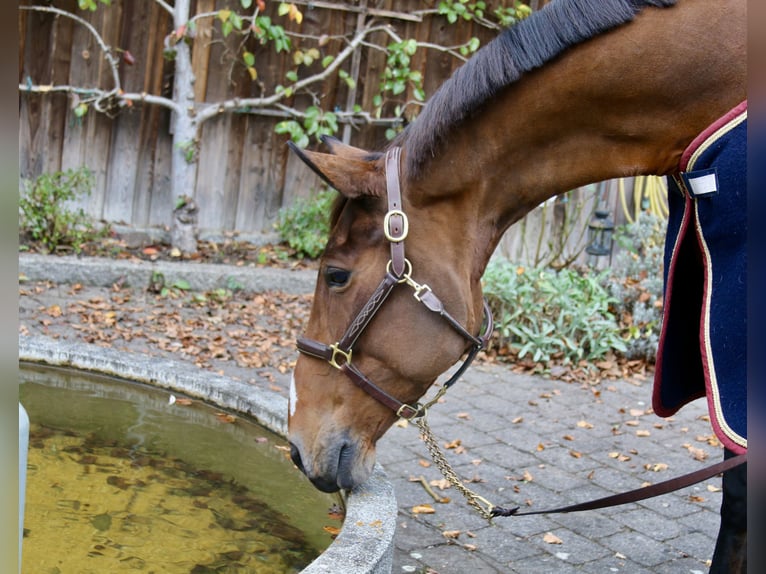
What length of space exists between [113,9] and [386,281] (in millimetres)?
5939

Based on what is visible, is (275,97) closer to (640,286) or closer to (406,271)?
(640,286)

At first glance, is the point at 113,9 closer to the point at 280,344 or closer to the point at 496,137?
the point at 280,344

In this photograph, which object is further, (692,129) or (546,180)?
(546,180)

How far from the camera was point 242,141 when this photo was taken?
7.81 meters

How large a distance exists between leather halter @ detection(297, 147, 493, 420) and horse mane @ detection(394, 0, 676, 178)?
0.08m

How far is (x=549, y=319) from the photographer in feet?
20.5

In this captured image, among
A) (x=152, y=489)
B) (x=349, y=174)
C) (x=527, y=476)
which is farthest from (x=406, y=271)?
(x=527, y=476)

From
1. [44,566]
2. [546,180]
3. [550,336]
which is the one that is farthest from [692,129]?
[550,336]

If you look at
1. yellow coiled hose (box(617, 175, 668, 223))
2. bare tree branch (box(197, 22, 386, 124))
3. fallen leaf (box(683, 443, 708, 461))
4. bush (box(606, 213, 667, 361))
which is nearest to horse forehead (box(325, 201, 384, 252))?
fallen leaf (box(683, 443, 708, 461))

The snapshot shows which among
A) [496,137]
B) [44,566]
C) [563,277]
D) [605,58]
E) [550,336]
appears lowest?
[44,566]

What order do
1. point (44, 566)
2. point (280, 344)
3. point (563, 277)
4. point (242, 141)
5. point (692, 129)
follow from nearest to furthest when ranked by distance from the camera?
point (692, 129) → point (44, 566) → point (280, 344) → point (563, 277) → point (242, 141)

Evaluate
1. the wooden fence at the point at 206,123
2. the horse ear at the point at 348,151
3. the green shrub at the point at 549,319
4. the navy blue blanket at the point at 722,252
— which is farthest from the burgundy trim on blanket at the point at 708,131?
the wooden fence at the point at 206,123

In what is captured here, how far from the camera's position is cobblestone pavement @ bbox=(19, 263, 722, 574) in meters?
3.39

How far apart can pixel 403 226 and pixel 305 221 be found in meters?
5.70
